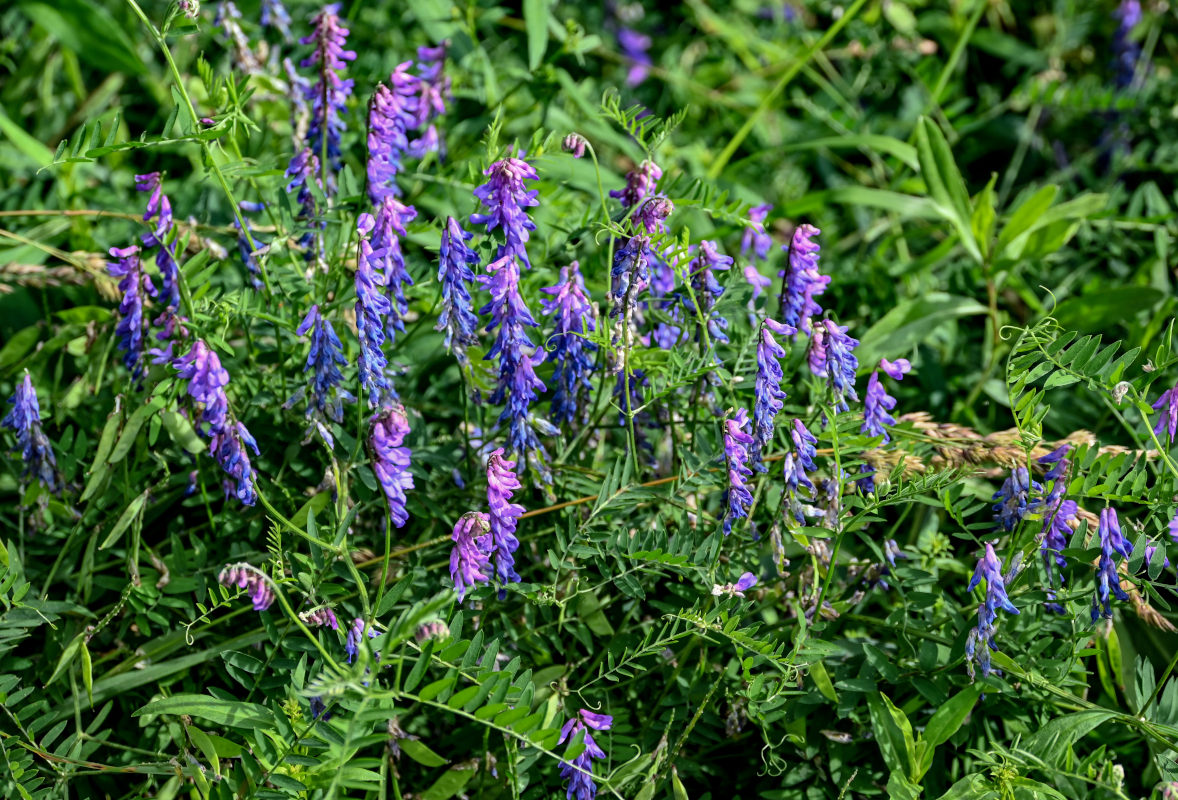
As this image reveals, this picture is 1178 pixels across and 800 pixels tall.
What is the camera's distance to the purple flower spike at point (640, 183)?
198 centimetres

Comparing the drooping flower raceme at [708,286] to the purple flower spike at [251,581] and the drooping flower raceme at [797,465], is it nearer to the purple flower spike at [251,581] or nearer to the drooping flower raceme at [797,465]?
the drooping flower raceme at [797,465]

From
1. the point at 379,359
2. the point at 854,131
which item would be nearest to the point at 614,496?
the point at 379,359

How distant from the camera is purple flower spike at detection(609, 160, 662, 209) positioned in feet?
6.50

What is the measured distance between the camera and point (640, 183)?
1.99 metres

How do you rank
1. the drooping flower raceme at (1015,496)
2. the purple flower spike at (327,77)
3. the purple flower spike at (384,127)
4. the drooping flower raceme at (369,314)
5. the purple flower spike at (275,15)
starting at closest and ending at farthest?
the drooping flower raceme at (369,314), the drooping flower raceme at (1015,496), the purple flower spike at (384,127), the purple flower spike at (327,77), the purple flower spike at (275,15)

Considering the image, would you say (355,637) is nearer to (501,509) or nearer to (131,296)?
(501,509)

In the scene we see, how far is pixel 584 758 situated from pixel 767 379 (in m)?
0.67

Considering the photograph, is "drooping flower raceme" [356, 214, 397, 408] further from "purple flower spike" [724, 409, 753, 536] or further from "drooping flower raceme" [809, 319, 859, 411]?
"drooping flower raceme" [809, 319, 859, 411]

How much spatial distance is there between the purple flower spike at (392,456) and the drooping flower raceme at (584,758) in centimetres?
44

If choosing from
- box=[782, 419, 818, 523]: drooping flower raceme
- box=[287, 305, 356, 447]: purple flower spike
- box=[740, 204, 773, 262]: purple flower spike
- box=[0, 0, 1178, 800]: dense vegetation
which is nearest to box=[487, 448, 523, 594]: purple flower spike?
box=[0, 0, 1178, 800]: dense vegetation

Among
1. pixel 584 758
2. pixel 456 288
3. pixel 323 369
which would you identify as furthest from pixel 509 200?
pixel 584 758

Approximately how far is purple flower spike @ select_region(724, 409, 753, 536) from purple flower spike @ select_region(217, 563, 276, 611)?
741 millimetres

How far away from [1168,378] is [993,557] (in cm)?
128

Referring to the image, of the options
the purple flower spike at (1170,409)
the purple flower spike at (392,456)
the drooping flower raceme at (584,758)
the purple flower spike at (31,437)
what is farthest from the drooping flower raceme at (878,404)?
the purple flower spike at (31,437)
